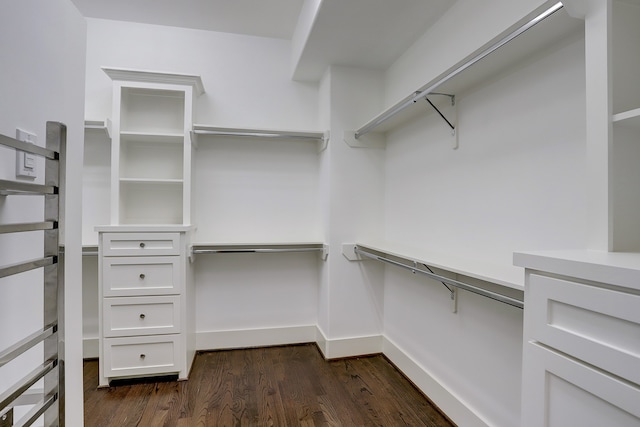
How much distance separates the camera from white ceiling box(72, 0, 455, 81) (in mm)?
1785

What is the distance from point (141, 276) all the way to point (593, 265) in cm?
231

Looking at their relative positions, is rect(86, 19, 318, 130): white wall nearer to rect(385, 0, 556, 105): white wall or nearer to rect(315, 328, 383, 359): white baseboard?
rect(385, 0, 556, 105): white wall

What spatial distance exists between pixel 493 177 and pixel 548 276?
841 millimetres

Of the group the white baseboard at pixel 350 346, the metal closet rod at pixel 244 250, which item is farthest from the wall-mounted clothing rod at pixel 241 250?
the white baseboard at pixel 350 346

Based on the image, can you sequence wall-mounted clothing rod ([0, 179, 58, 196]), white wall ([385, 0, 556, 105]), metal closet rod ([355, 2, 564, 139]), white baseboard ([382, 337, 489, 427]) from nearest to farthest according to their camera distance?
wall-mounted clothing rod ([0, 179, 58, 196]), metal closet rod ([355, 2, 564, 139]), white wall ([385, 0, 556, 105]), white baseboard ([382, 337, 489, 427])

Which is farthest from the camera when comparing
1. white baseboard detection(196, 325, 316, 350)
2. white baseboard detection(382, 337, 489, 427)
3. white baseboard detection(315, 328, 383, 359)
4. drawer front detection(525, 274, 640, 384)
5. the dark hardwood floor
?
white baseboard detection(196, 325, 316, 350)

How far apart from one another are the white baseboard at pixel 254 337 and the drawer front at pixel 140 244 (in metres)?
0.89

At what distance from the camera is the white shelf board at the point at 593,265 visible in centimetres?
58

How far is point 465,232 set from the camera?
65.4 inches

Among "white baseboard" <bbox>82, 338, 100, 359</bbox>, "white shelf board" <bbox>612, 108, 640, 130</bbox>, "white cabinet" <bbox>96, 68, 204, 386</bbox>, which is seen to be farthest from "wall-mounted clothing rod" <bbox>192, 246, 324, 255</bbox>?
"white shelf board" <bbox>612, 108, 640, 130</bbox>

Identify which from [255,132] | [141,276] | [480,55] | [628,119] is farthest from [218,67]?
[628,119]

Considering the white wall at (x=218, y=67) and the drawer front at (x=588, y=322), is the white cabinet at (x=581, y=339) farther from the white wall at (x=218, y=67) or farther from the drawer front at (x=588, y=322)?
the white wall at (x=218, y=67)

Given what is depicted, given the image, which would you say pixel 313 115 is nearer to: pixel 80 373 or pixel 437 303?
pixel 437 303

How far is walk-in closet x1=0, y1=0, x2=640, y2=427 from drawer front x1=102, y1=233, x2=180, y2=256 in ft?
0.05
